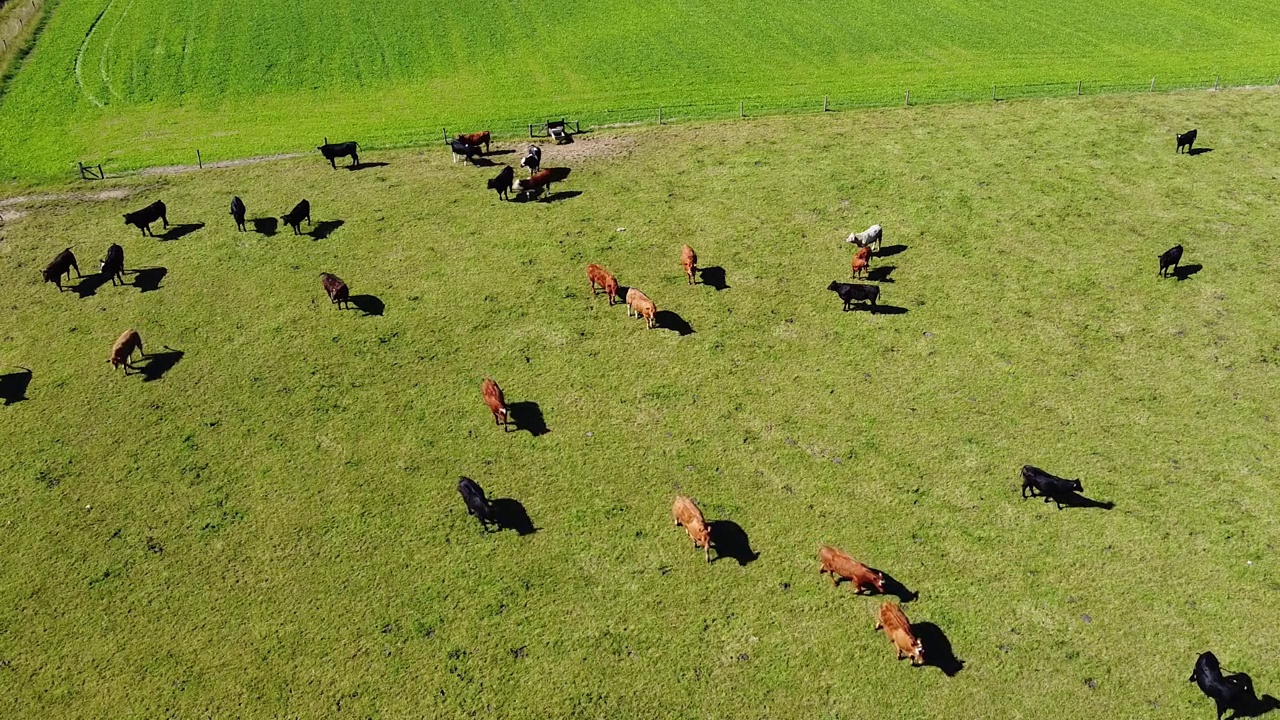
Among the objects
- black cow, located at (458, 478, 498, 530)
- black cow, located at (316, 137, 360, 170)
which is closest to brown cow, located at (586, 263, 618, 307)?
black cow, located at (458, 478, 498, 530)

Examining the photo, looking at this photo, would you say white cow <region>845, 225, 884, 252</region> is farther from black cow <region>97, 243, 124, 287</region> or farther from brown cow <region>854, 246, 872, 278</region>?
black cow <region>97, 243, 124, 287</region>

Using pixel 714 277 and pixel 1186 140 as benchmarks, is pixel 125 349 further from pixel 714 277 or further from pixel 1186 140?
pixel 1186 140

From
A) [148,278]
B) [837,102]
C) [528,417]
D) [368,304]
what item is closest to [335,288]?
[368,304]

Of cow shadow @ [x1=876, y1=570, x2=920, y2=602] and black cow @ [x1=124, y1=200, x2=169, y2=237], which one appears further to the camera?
black cow @ [x1=124, y1=200, x2=169, y2=237]

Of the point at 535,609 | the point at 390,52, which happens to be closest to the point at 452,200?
the point at 535,609

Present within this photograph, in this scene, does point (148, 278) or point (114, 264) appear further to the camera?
point (148, 278)

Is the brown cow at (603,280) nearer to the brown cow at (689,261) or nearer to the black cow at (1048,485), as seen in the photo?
the brown cow at (689,261)

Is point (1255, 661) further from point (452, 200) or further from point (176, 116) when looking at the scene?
point (176, 116)
